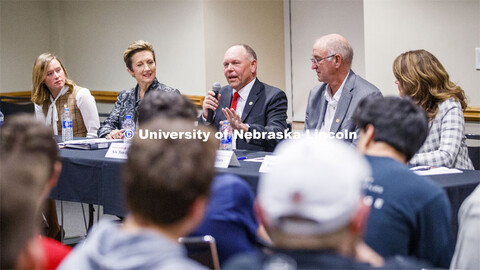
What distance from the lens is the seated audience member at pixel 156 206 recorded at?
127 cm

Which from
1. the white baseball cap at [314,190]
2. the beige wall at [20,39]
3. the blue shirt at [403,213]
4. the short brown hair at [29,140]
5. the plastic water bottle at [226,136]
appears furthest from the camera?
the beige wall at [20,39]

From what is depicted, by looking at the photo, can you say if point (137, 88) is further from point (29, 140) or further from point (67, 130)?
point (29, 140)

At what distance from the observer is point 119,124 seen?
5.00 m

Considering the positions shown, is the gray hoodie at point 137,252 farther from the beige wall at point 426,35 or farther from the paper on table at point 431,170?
the beige wall at point 426,35

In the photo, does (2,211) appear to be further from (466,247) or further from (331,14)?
(331,14)

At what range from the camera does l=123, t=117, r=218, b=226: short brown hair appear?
130cm

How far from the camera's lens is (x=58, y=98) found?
5188 millimetres

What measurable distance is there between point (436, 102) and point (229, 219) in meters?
1.98

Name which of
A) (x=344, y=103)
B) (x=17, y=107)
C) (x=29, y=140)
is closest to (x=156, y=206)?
(x=29, y=140)

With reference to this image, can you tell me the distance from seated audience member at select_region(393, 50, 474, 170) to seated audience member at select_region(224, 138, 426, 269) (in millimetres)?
2412

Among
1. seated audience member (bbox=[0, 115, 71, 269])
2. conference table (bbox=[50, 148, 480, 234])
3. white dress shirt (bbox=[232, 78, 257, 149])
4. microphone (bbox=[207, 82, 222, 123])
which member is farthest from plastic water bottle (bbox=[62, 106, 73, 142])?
seated audience member (bbox=[0, 115, 71, 269])

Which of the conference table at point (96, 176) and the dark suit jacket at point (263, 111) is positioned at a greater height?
the dark suit jacket at point (263, 111)

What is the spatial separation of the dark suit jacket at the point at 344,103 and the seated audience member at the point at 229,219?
1.99 metres

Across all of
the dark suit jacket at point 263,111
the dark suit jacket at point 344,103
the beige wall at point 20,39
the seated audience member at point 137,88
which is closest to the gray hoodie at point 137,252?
the dark suit jacket at point 344,103
